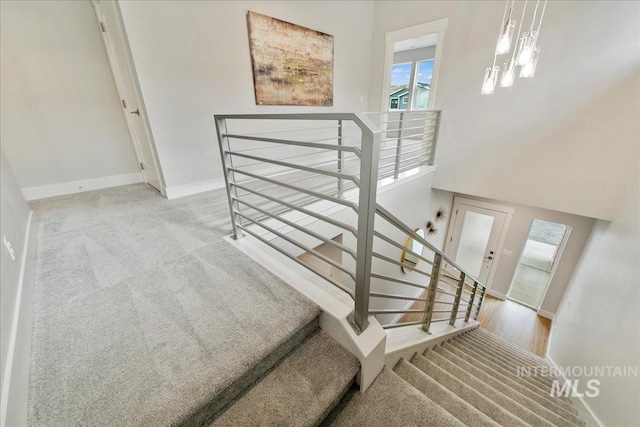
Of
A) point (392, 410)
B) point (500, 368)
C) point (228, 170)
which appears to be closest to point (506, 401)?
point (500, 368)

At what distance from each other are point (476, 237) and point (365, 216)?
503cm

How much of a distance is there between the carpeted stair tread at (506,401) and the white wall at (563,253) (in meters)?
3.37

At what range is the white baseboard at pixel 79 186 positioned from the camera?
259 cm

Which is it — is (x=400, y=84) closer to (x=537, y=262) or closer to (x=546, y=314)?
(x=537, y=262)

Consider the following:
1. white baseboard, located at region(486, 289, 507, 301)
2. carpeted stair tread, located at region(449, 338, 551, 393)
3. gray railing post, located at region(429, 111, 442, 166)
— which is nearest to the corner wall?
carpeted stair tread, located at region(449, 338, 551, 393)

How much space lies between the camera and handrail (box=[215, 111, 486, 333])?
0.92 metres

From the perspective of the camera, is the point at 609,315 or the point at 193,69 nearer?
the point at 609,315

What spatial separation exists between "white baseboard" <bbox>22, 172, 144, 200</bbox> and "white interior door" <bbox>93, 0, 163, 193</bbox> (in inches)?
11.0

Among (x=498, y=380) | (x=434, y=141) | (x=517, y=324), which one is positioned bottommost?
(x=517, y=324)

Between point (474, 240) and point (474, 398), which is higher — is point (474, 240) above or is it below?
below

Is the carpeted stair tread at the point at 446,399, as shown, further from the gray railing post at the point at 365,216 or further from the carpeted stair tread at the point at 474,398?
the gray railing post at the point at 365,216

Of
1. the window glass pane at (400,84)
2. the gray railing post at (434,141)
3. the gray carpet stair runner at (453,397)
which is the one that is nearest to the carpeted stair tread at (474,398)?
the gray carpet stair runner at (453,397)

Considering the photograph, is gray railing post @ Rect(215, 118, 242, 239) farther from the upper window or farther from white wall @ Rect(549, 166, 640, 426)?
the upper window

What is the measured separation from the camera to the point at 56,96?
248cm
